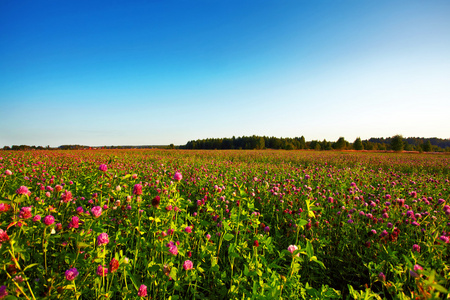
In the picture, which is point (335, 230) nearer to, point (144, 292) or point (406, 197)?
point (406, 197)

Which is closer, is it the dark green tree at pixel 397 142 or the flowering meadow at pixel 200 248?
the flowering meadow at pixel 200 248

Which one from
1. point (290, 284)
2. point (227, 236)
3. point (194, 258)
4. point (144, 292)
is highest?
point (227, 236)

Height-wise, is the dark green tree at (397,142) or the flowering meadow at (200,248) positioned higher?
the dark green tree at (397,142)

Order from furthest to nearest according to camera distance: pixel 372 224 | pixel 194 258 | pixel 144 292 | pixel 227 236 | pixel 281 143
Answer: pixel 281 143 < pixel 372 224 < pixel 194 258 < pixel 227 236 < pixel 144 292

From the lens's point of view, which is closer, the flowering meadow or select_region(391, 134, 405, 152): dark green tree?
the flowering meadow

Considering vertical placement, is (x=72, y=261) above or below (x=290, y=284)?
above

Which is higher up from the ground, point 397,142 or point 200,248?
point 397,142

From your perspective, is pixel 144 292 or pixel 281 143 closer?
pixel 144 292

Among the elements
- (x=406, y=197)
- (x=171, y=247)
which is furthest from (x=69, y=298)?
(x=406, y=197)

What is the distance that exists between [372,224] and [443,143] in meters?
228

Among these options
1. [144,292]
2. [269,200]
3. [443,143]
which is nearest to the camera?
[144,292]

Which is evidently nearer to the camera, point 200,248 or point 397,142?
point 200,248

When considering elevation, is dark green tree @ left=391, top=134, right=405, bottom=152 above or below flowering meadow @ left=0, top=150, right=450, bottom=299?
above

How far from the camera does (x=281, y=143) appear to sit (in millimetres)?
84438
